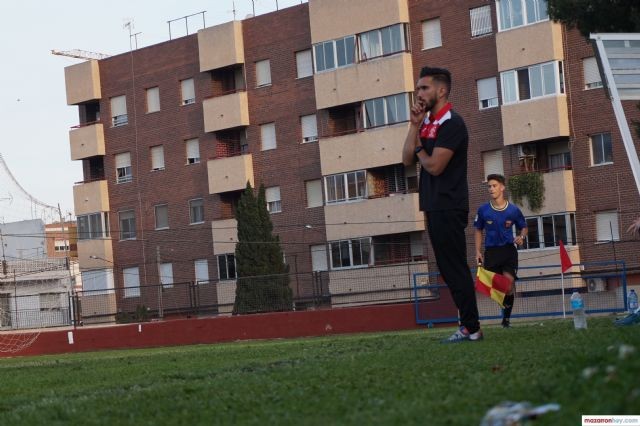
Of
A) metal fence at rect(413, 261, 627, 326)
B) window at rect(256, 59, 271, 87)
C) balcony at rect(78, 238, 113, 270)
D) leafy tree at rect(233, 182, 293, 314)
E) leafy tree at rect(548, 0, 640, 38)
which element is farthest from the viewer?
balcony at rect(78, 238, 113, 270)

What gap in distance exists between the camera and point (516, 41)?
5019cm

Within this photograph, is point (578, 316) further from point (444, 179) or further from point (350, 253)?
point (350, 253)

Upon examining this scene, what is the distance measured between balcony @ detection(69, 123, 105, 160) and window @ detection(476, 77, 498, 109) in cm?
2444

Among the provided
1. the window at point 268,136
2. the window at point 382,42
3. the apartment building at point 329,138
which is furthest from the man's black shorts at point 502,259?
the window at point 268,136

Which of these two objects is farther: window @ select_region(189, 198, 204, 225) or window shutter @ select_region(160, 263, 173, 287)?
window shutter @ select_region(160, 263, 173, 287)

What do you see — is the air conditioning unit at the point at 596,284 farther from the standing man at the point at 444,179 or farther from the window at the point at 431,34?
the standing man at the point at 444,179

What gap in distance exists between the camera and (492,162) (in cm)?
5244

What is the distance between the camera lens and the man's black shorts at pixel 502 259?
15.7 metres

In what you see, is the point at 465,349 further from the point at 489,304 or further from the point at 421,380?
the point at 489,304

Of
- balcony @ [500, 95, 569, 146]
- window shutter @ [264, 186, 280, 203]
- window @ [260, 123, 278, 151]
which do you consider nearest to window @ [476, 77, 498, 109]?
balcony @ [500, 95, 569, 146]

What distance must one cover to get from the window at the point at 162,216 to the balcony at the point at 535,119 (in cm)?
2145

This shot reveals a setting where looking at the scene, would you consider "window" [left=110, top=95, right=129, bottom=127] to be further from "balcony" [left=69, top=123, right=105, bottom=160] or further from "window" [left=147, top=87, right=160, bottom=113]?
"window" [left=147, top=87, right=160, bottom=113]

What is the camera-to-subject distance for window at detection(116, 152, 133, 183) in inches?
2608

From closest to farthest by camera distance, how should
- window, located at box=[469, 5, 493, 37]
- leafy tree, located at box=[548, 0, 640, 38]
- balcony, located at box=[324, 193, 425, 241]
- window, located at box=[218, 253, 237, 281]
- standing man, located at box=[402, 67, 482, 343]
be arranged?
standing man, located at box=[402, 67, 482, 343], leafy tree, located at box=[548, 0, 640, 38], window, located at box=[469, 5, 493, 37], balcony, located at box=[324, 193, 425, 241], window, located at box=[218, 253, 237, 281]
